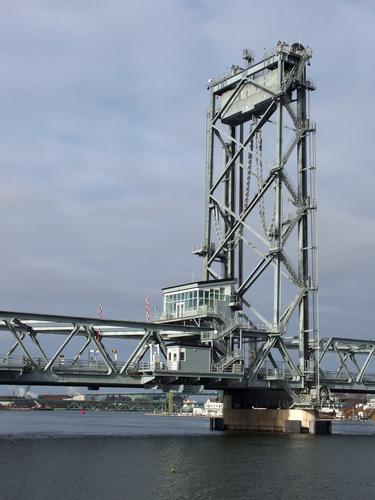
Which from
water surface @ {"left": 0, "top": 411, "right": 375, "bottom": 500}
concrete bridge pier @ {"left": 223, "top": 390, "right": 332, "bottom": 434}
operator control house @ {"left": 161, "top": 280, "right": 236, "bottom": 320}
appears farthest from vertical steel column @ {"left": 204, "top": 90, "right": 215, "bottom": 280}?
water surface @ {"left": 0, "top": 411, "right": 375, "bottom": 500}

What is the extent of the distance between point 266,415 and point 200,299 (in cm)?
1455

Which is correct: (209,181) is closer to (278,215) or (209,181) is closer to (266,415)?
(278,215)

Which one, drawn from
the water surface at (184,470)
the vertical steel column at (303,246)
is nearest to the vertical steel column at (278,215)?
the vertical steel column at (303,246)

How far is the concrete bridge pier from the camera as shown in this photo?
240 feet

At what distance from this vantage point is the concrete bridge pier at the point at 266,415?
73.1m

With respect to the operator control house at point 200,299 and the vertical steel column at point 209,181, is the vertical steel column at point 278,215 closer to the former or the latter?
the operator control house at point 200,299

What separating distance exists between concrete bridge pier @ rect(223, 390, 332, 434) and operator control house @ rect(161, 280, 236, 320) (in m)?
11.3

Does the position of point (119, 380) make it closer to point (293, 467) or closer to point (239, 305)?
point (239, 305)

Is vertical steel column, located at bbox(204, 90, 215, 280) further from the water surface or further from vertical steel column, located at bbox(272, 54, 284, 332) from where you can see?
the water surface

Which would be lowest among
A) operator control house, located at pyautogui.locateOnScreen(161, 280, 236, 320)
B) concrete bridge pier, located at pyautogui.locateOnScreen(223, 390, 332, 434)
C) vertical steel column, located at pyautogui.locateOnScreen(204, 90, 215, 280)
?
concrete bridge pier, located at pyautogui.locateOnScreen(223, 390, 332, 434)

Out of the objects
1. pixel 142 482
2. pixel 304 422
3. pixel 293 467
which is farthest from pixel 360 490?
pixel 304 422

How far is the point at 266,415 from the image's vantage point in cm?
7650

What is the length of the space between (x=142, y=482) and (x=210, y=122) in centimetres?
5566

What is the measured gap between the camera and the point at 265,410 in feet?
252
